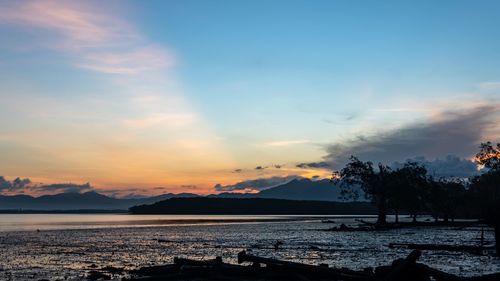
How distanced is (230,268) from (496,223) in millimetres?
24930

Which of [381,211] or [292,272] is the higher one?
[381,211]

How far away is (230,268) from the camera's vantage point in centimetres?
2477

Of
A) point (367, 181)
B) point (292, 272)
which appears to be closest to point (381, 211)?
point (367, 181)

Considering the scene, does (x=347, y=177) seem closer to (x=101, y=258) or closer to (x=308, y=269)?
(x=101, y=258)

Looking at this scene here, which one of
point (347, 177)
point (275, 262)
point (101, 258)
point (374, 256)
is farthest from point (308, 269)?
point (347, 177)

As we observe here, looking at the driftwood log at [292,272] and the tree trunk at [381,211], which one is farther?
the tree trunk at [381,211]

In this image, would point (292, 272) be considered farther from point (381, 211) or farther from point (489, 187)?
point (489, 187)

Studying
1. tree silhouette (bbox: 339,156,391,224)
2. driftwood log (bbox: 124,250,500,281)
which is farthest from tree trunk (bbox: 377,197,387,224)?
driftwood log (bbox: 124,250,500,281)

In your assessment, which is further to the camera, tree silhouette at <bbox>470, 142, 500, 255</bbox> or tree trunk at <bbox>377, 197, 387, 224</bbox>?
tree trunk at <bbox>377, 197, 387, 224</bbox>

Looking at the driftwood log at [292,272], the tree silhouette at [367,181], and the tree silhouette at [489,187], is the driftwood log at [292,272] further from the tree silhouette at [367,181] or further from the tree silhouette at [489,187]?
the tree silhouette at [367,181]

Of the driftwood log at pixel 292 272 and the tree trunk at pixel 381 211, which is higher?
the tree trunk at pixel 381 211

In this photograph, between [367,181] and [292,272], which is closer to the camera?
[292,272]

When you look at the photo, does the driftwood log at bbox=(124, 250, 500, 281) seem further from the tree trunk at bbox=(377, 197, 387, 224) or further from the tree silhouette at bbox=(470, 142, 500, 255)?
the tree trunk at bbox=(377, 197, 387, 224)

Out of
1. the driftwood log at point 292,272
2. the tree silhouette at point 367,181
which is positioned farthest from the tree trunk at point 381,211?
the driftwood log at point 292,272
